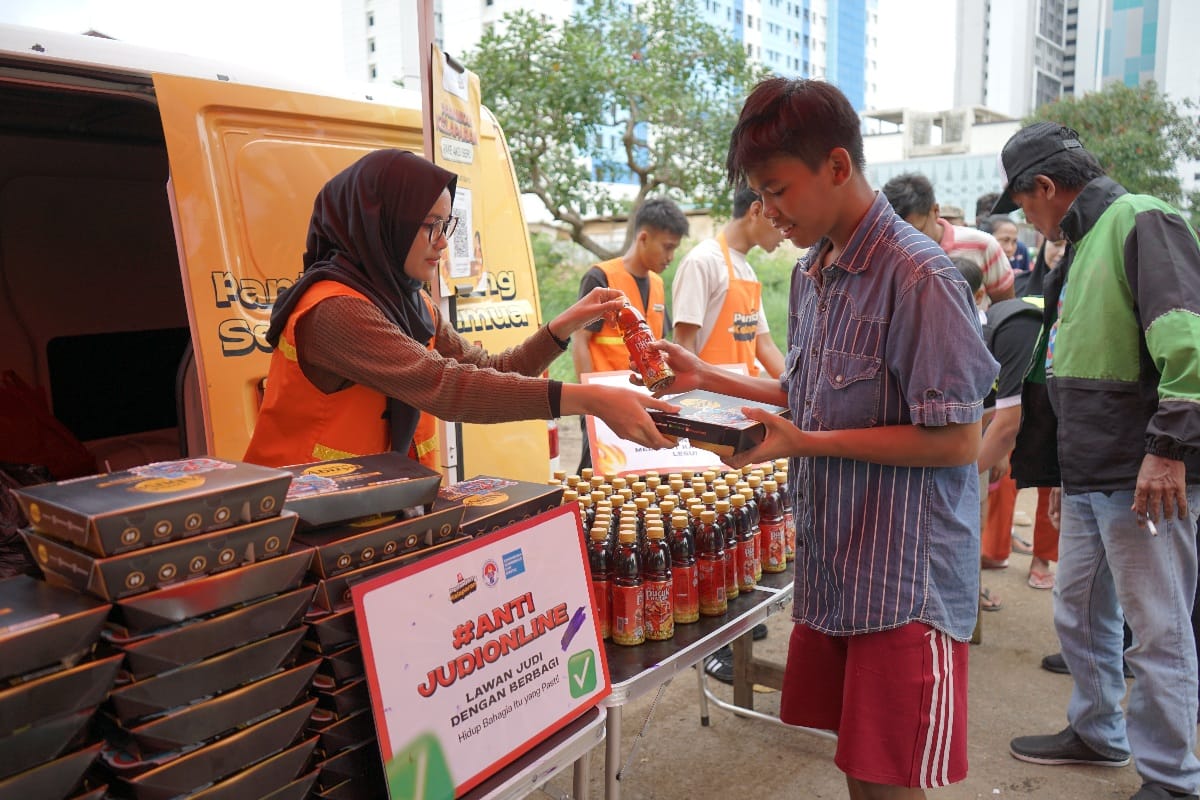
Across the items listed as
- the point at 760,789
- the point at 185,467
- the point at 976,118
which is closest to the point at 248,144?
the point at 185,467

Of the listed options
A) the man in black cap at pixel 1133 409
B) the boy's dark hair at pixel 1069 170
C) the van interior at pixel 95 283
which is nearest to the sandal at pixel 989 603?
the man in black cap at pixel 1133 409

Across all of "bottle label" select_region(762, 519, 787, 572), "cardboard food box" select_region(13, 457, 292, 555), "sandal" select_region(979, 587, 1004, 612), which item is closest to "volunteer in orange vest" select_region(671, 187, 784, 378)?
"bottle label" select_region(762, 519, 787, 572)

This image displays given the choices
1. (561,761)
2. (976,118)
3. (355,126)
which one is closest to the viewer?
(561,761)

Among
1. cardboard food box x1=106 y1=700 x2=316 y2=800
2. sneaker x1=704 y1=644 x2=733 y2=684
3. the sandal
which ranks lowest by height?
the sandal

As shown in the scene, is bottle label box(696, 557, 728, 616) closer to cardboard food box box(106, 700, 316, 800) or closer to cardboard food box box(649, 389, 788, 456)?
cardboard food box box(649, 389, 788, 456)

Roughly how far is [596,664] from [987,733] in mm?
2650

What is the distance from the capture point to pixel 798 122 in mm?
1777

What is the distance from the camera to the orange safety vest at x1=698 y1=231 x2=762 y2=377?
187 inches

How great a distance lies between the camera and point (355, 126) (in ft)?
11.8

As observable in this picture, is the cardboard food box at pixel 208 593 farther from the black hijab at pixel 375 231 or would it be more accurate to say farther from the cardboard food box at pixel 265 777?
the black hijab at pixel 375 231

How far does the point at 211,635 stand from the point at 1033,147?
117 inches

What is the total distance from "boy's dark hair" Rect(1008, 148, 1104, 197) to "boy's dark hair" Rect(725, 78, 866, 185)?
4.89ft

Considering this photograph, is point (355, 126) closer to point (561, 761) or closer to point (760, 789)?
point (561, 761)

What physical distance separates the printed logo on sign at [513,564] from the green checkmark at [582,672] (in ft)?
0.90
